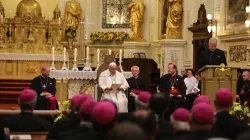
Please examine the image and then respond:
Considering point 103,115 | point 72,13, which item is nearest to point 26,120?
point 103,115

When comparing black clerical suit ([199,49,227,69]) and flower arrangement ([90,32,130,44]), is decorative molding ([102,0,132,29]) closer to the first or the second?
flower arrangement ([90,32,130,44])

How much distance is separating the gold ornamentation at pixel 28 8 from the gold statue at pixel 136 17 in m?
4.44

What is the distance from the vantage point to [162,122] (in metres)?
6.40

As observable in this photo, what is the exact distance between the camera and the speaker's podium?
12391mm

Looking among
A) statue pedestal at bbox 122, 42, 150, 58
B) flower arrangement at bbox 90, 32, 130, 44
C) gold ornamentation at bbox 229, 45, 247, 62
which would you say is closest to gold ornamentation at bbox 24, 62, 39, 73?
flower arrangement at bbox 90, 32, 130, 44

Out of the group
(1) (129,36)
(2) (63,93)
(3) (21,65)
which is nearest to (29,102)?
(2) (63,93)

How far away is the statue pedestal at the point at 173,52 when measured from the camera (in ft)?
77.5

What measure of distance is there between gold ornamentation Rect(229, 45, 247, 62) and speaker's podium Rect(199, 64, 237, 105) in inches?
202

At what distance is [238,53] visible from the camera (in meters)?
18.0

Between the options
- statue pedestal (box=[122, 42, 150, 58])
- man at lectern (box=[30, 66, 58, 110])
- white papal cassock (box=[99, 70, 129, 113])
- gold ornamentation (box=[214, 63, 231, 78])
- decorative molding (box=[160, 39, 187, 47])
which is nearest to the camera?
gold ornamentation (box=[214, 63, 231, 78])

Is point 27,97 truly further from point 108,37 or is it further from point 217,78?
point 108,37

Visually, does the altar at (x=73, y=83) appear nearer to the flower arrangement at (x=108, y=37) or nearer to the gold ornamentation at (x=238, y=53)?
the gold ornamentation at (x=238, y=53)

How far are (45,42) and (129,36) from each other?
453cm

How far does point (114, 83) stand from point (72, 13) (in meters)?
14.9
